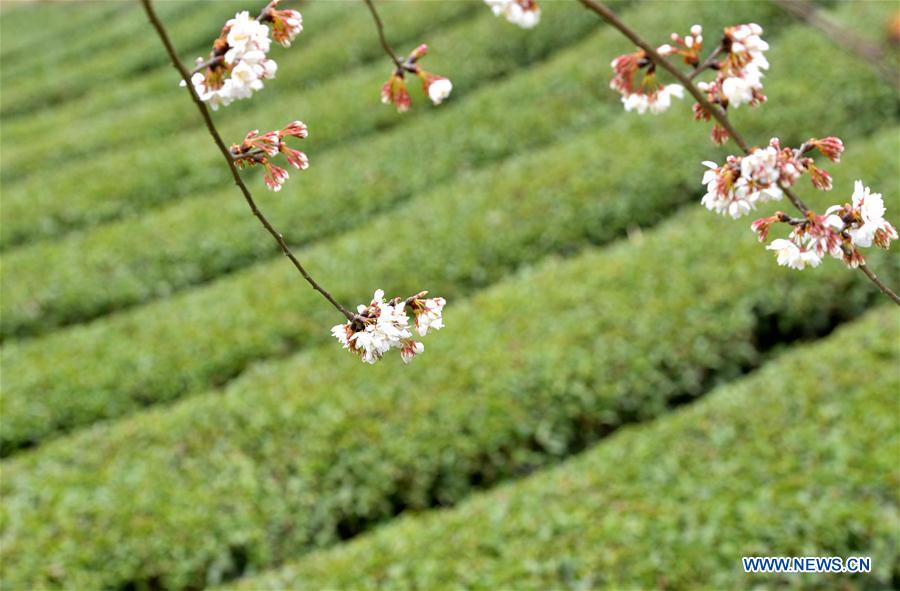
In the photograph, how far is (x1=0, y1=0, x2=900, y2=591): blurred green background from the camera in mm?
4145

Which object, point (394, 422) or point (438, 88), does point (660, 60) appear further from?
point (394, 422)

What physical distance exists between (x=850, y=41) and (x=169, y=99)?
11.8 meters

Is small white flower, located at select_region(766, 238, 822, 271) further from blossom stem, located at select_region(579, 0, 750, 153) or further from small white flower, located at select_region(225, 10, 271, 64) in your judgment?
small white flower, located at select_region(225, 10, 271, 64)

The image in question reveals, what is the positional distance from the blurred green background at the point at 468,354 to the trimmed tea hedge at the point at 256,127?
5 centimetres

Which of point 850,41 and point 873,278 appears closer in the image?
point 850,41

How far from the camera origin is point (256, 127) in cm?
986

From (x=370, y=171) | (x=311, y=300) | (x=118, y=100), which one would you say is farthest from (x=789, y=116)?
(x=118, y=100)

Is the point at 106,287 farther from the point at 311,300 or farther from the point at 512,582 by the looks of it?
the point at 512,582

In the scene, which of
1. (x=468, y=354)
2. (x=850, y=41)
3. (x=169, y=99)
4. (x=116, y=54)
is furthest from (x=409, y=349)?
(x=116, y=54)

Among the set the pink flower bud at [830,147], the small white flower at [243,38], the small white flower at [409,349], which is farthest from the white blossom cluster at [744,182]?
the small white flower at [243,38]

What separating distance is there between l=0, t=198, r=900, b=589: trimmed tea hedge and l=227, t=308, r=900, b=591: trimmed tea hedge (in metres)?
0.47

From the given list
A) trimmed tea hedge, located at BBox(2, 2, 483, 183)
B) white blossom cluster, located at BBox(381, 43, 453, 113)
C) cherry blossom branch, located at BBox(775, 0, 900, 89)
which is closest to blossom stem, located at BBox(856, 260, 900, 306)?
cherry blossom branch, located at BBox(775, 0, 900, 89)

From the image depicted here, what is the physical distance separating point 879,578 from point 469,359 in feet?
8.98

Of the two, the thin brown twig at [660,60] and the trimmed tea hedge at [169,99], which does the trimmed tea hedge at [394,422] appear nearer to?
the thin brown twig at [660,60]
